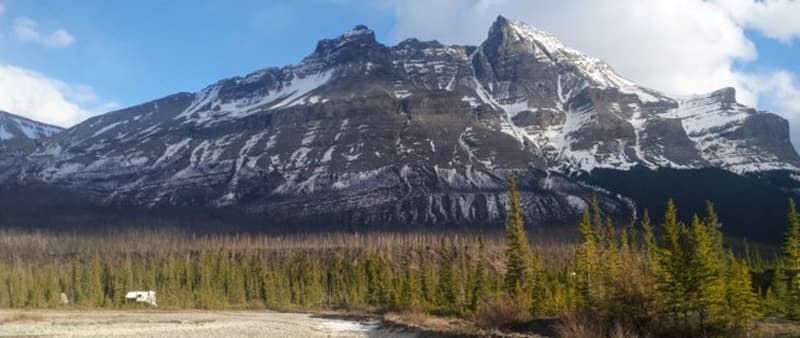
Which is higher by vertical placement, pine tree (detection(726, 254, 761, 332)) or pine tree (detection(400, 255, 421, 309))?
pine tree (detection(726, 254, 761, 332))

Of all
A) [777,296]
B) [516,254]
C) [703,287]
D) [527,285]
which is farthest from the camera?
[777,296]

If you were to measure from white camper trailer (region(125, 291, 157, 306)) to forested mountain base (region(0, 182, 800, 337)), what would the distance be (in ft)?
6.21

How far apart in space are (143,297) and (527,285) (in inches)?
3381

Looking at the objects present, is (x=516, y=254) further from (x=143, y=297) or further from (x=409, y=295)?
(x=143, y=297)

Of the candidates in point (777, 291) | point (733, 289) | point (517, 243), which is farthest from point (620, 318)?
point (777, 291)

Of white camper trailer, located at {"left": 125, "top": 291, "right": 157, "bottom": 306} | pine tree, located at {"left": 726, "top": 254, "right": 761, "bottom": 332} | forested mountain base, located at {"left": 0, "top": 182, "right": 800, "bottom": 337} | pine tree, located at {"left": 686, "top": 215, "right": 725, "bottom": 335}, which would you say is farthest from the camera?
white camper trailer, located at {"left": 125, "top": 291, "right": 157, "bottom": 306}

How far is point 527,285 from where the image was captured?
82.4m

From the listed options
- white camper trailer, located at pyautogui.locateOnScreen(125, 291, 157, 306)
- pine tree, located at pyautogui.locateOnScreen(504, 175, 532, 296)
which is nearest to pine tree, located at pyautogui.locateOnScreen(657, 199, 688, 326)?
pine tree, located at pyautogui.locateOnScreen(504, 175, 532, 296)

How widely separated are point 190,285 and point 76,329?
70.1m

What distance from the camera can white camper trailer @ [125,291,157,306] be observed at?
135 metres

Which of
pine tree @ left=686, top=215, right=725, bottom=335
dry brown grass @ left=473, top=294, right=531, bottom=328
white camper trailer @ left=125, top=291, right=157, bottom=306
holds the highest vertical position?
pine tree @ left=686, top=215, right=725, bottom=335

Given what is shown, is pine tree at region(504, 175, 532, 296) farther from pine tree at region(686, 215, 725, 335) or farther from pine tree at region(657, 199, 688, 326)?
pine tree at region(686, 215, 725, 335)

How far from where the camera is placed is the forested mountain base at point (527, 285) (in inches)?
1740

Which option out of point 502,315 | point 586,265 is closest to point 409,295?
point 586,265
